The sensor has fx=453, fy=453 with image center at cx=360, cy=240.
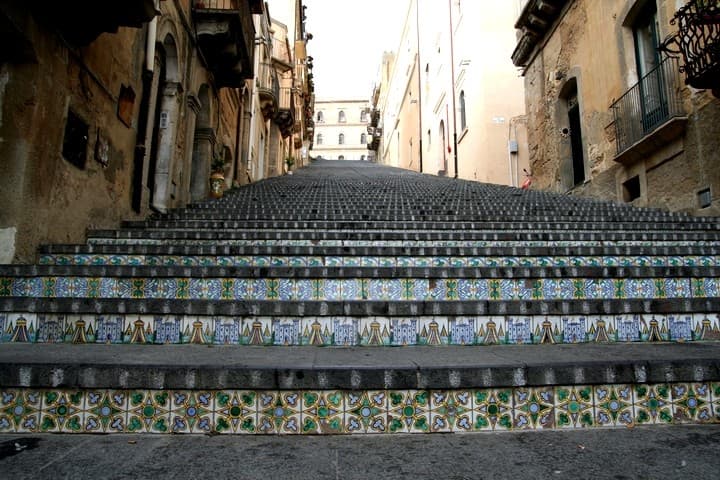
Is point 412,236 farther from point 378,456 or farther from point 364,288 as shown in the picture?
point 378,456

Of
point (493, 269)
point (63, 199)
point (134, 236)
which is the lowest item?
point (493, 269)

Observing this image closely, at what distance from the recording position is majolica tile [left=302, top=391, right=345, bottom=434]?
6.53 ft

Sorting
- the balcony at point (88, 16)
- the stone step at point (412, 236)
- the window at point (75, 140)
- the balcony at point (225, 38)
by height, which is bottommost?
the stone step at point (412, 236)

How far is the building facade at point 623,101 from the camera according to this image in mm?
7354

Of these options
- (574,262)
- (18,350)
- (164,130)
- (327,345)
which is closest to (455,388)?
(327,345)

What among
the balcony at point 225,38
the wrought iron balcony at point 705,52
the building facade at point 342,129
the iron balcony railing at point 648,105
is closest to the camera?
the wrought iron balcony at point 705,52

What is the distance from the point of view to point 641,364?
6.98ft

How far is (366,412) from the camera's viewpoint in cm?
202

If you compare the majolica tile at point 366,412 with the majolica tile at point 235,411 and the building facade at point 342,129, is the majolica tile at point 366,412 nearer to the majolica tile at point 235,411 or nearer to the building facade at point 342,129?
the majolica tile at point 235,411

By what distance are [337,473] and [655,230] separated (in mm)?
6008

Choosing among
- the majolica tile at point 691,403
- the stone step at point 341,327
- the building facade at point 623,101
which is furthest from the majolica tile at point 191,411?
the building facade at point 623,101

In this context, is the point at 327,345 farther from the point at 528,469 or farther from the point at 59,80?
the point at 59,80

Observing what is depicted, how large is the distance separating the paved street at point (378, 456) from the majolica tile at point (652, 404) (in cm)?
8

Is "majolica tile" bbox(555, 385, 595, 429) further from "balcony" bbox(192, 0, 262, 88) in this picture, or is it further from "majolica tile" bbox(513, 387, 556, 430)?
"balcony" bbox(192, 0, 262, 88)
